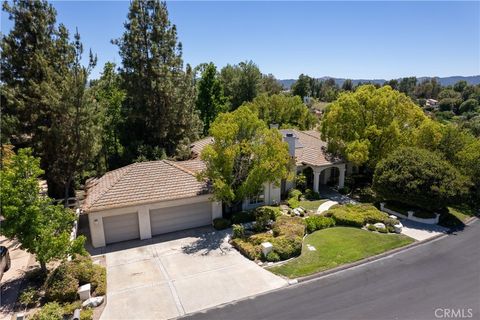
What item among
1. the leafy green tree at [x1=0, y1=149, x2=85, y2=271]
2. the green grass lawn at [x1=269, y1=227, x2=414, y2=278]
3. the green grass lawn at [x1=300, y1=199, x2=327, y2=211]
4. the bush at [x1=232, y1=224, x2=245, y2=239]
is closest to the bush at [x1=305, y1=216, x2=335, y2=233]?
the green grass lawn at [x1=269, y1=227, x2=414, y2=278]

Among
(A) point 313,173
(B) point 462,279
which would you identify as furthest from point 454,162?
(B) point 462,279

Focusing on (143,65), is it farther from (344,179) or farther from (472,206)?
(472,206)

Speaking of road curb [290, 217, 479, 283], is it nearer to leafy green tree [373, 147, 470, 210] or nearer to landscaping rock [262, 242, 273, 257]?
landscaping rock [262, 242, 273, 257]

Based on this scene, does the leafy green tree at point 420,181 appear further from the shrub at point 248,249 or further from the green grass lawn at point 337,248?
the shrub at point 248,249

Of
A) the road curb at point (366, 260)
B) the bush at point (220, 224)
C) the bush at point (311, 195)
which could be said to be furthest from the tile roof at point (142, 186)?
the bush at point (311, 195)

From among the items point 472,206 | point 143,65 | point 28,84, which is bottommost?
point 472,206

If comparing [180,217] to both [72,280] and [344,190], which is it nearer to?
[72,280]

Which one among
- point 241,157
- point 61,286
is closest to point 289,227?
point 241,157
